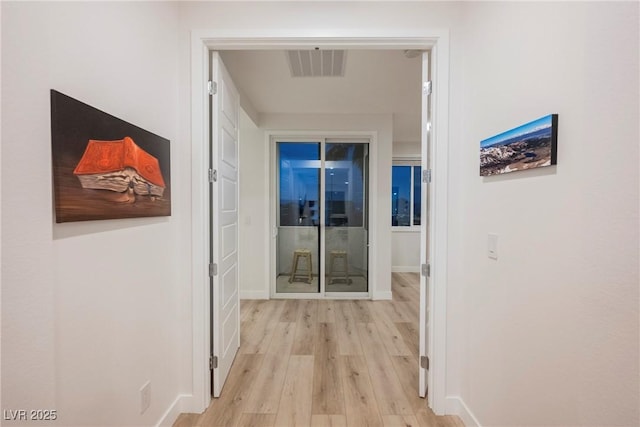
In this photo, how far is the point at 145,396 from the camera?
1.46m

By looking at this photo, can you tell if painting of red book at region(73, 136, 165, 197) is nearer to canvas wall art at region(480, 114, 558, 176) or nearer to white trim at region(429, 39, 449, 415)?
white trim at region(429, 39, 449, 415)

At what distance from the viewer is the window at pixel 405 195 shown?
5938mm

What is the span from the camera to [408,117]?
417cm

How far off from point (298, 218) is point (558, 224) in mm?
3441

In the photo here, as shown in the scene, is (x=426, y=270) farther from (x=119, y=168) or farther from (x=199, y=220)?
(x=119, y=168)

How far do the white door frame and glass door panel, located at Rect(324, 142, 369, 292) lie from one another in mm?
2423

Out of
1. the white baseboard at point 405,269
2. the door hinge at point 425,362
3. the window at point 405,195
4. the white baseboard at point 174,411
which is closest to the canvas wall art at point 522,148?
the door hinge at point 425,362

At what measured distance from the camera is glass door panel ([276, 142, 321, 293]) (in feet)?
13.8

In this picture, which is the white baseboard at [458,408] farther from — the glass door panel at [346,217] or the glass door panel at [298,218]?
the glass door panel at [298,218]

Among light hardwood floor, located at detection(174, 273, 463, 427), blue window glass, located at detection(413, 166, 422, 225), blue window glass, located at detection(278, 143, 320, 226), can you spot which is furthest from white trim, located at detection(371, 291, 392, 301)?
blue window glass, located at detection(413, 166, 422, 225)

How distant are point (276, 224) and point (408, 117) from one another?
2595 millimetres

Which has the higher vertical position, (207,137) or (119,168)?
(207,137)

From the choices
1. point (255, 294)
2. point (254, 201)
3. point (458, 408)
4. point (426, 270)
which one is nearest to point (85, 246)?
point (426, 270)

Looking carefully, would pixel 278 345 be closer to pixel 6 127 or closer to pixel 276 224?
pixel 276 224
